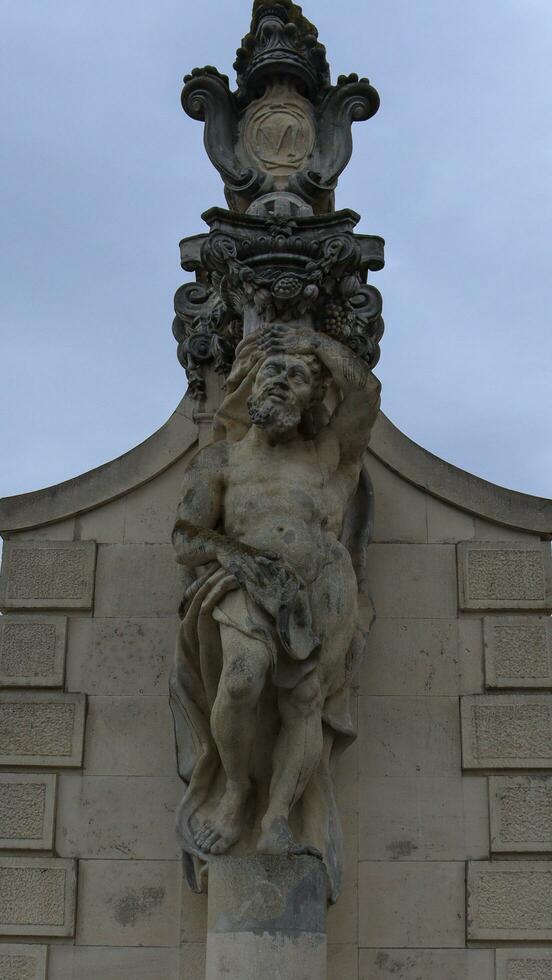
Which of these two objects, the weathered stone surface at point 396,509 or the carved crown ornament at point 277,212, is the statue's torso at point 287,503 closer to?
the weathered stone surface at point 396,509

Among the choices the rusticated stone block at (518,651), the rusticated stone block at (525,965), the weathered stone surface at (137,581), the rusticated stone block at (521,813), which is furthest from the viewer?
the weathered stone surface at (137,581)

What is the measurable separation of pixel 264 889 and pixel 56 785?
1509mm

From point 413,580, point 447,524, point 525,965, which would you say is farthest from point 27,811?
point 447,524

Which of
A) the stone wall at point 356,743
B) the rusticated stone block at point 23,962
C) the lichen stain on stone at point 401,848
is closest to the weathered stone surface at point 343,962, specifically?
the stone wall at point 356,743

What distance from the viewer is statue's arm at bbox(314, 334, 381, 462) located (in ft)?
24.0

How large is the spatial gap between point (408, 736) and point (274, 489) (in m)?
1.53

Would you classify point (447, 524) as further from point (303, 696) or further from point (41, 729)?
point (41, 729)

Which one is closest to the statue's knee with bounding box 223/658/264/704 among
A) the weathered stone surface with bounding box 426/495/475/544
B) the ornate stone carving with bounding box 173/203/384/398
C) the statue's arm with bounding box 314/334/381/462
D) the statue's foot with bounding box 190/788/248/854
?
the statue's foot with bounding box 190/788/248/854

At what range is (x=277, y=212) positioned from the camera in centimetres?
816

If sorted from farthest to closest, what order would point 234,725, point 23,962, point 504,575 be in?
point 504,575
point 23,962
point 234,725

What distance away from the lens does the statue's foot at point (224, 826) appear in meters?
6.72

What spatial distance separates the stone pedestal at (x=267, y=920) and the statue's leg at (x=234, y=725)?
0.22m

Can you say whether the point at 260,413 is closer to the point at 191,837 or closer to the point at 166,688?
the point at 166,688

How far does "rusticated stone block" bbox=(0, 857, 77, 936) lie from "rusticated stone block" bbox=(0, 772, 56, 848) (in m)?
0.09
